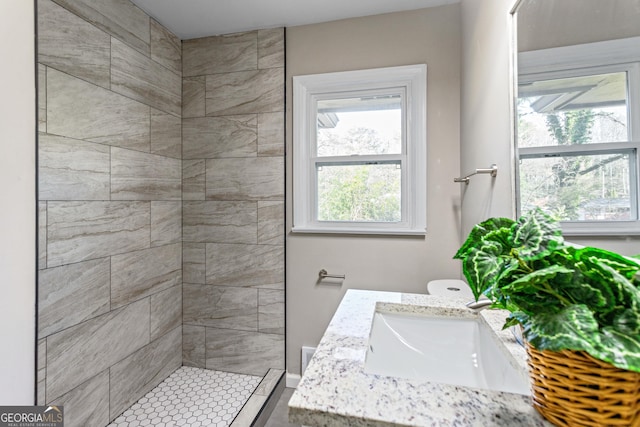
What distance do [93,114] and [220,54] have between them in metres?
0.99

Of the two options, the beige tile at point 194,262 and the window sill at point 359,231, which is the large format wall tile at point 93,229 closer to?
the beige tile at point 194,262

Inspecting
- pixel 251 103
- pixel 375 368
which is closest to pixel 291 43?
pixel 251 103

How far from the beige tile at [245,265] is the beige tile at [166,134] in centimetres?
74

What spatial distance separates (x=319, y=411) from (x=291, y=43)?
2161mm

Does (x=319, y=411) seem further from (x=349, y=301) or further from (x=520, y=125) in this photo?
(x=520, y=125)

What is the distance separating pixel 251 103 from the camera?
2072 mm

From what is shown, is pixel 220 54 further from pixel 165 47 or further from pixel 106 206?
pixel 106 206

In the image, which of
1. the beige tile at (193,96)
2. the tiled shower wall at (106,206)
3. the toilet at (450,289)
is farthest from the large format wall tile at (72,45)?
the toilet at (450,289)

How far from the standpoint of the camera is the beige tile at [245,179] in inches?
80.4

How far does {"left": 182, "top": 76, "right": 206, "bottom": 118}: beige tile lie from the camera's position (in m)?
2.16

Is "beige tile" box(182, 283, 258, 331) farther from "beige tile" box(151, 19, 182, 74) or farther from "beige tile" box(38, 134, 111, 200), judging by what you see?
"beige tile" box(151, 19, 182, 74)

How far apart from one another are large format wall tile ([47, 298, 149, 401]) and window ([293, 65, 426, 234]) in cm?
116

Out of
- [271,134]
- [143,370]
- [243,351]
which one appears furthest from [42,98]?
[243,351]

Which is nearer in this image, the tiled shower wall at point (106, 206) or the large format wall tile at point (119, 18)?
the tiled shower wall at point (106, 206)
